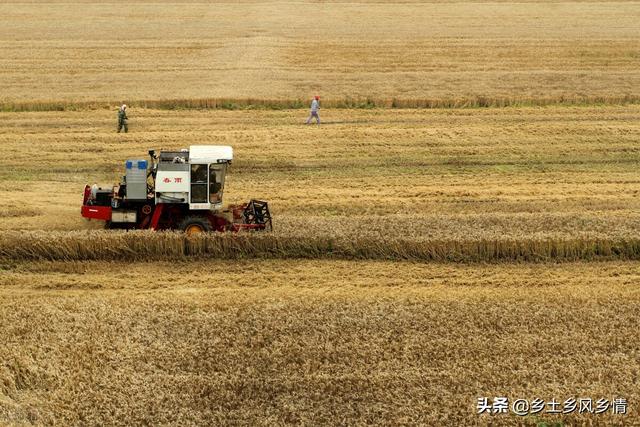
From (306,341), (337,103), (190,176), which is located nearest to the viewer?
(306,341)

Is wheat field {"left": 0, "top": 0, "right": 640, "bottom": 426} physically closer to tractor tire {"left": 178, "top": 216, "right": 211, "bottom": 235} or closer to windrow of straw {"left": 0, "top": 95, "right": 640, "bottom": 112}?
windrow of straw {"left": 0, "top": 95, "right": 640, "bottom": 112}

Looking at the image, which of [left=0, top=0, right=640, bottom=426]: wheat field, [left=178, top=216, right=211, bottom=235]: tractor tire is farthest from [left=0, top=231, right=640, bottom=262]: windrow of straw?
[left=178, top=216, right=211, bottom=235]: tractor tire

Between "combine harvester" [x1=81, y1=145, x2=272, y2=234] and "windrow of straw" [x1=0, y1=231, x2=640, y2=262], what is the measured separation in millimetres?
511

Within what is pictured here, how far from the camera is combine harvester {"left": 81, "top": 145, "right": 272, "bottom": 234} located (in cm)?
2072

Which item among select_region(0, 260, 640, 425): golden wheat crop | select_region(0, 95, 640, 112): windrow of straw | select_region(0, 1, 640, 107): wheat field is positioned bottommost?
select_region(0, 260, 640, 425): golden wheat crop

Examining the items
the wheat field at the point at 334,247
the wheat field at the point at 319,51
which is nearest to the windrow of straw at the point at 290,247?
the wheat field at the point at 334,247

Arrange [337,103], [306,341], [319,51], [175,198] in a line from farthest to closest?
[319,51] < [337,103] < [175,198] < [306,341]

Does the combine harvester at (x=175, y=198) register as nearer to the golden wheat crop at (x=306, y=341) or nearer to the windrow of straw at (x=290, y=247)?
the windrow of straw at (x=290, y=247)

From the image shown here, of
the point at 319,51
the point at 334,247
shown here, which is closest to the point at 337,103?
the point at 319,51

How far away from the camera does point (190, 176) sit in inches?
816

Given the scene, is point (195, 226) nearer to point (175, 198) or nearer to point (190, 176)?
point (175, 198)

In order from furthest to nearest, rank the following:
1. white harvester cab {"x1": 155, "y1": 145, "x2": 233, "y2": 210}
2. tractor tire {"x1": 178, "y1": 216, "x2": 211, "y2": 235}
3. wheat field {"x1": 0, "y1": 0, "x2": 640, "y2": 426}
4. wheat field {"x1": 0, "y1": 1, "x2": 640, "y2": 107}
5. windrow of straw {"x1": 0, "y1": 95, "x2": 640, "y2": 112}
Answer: wheat field {"x1": 0, "y1": 1, "x2": 640, "y2": 107} < windrow of straw {"x1": 0, "y1": 95, "x2": 640, "y2": 112} < tractor tire {"x1": 178, "y1": 216, "x2": 211, "y2": 235} < white harvester cab {"x1": 155, "y1": 145, "x2": 233, "y2": 210} < wheat field {"x1": 0, "y1": 0, "x2": 640, "y2": 426}

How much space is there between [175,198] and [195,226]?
2.65 ft

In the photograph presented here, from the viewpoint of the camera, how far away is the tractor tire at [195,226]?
68.2ft
